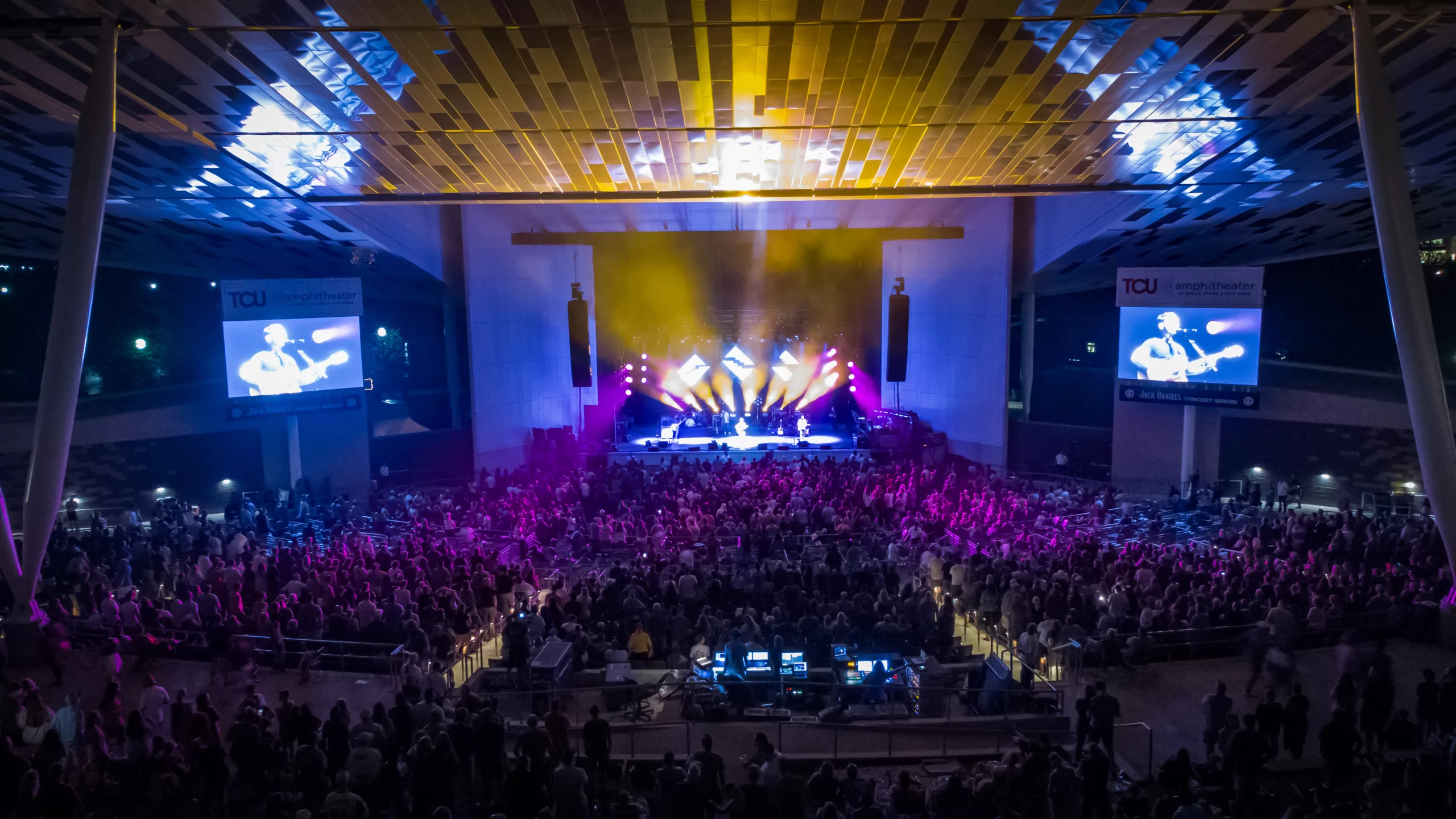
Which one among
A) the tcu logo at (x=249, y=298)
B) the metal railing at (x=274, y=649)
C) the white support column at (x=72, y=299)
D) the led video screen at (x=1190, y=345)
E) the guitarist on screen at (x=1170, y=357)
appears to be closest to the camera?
the white support column at (x=72, y=299)

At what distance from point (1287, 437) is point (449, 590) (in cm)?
1741

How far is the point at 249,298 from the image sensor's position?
16094 millimetres

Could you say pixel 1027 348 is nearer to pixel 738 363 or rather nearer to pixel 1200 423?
pixel 1200 423

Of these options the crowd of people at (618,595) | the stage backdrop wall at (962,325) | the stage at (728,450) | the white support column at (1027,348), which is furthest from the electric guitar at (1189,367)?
the stage at (728,450)

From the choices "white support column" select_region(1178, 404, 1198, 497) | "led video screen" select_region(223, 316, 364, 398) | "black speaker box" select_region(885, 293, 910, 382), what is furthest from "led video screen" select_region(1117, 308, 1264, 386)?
"led video screen" select_region(223, 316, 364, 398)

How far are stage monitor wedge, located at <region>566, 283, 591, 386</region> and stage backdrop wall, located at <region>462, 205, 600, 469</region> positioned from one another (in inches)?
68.5

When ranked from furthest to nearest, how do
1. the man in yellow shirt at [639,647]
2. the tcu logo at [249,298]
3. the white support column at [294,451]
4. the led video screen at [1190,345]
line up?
the white support column at [294,451] < the tcu logo at [249,298] < the led video screen at [1190,345] < the man in yellow shirt at [639,647]

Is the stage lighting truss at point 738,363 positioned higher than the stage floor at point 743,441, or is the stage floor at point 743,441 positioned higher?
the stage lighting truss at point 738,363

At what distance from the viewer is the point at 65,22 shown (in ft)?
20.6

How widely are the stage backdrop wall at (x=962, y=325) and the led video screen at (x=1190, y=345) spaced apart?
2.81m

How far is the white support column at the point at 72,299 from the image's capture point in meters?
6.09

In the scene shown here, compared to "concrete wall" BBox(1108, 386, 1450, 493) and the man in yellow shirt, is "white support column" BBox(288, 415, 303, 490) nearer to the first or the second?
the man in yellow shirt

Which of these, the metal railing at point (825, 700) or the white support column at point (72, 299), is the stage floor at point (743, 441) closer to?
the metal railing at point (825, 700)

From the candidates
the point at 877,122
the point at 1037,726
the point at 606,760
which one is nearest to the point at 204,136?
the point at 877,122
